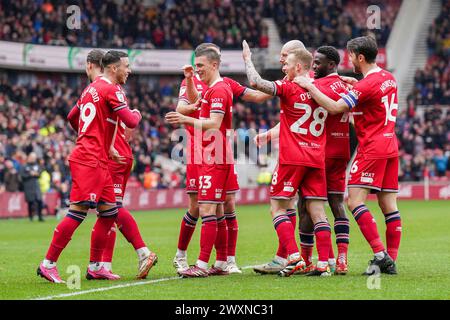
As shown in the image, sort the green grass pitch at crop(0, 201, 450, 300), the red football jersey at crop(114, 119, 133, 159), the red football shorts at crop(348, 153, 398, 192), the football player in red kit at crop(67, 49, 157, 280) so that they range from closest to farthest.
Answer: the green grass pitch at crop(0, 201, 450, 300) → the red football shorts at crop(348, 153, 398, 192) → the football player in red kit at crop(67, 49, 157, 280) → the red football jersey at crop(114, 119, 133, 159)

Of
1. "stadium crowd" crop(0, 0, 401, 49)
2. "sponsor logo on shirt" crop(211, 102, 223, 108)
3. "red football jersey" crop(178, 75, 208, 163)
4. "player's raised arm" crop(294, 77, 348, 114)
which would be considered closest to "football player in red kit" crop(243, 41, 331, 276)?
"player's raised arm" crop(294, 77, 348, 114)

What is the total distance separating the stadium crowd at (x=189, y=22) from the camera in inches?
1518

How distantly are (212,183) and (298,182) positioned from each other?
3.12 feet

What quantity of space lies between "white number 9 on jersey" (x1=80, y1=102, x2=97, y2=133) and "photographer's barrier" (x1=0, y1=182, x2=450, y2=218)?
1807cm

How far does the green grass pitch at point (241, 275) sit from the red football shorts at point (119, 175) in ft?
3.19

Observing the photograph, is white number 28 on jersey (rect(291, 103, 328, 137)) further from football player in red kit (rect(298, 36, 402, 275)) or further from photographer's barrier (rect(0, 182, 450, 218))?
photographer's barrier (rect(0, 182, 450, 218))

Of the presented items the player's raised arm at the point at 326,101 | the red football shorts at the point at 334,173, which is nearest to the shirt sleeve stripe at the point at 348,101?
the player's raised arm at the point at 326,101

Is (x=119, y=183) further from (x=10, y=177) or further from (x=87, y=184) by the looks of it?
(x=10, y=177)

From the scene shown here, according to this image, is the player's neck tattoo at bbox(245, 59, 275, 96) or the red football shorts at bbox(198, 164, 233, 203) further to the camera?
the red football shorts at bbox(198, 164, 233, 203)

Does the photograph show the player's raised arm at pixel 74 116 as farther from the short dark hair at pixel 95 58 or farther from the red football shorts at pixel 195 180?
the red football shorts at pixel 195 180

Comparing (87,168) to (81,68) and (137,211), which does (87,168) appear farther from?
(81,68)

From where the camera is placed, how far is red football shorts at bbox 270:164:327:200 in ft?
33.4

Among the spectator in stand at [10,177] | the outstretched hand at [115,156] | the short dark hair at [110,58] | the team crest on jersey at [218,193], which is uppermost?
the short dark hair at [110,58]

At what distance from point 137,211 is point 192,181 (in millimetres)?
20549
